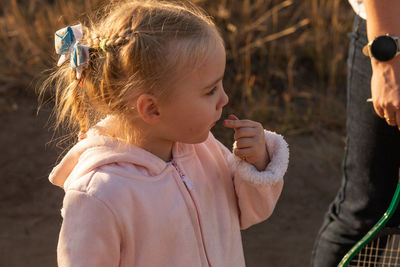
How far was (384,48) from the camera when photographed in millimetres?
1987

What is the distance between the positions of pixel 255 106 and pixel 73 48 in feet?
9.02

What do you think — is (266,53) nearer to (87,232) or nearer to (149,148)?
(149,148)

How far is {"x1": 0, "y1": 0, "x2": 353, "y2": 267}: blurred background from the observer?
3.74 meters

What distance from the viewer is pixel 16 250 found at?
11.8 ft

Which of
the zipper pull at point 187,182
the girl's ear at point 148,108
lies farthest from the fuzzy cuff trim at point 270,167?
the girl's ear at point 148,108

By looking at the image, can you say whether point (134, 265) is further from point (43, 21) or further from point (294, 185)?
point (43, 21)

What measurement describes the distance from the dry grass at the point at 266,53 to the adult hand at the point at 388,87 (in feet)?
7.82

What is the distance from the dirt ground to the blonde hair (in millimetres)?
1890

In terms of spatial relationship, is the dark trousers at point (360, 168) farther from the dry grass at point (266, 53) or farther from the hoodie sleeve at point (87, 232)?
the dry grass at point (266, 53)

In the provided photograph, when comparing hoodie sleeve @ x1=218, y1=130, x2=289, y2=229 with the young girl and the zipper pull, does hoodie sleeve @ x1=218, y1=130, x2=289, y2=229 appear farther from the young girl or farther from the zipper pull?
the zipper pull

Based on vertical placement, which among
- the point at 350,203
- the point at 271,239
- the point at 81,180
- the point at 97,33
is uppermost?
the point at 97,33

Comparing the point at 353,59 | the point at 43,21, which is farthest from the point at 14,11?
the point at 353,59

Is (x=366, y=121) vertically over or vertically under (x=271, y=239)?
over

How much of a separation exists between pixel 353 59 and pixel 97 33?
978mm
